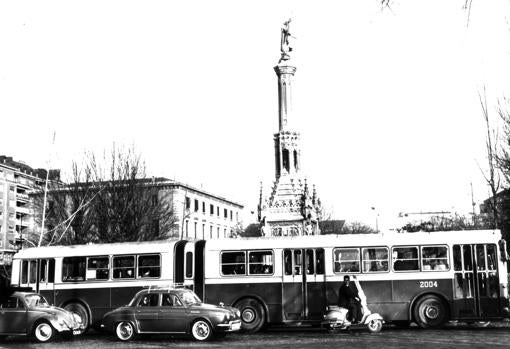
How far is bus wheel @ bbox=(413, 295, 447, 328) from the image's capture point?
19.7 metres

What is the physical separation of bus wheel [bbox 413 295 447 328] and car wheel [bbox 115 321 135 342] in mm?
8414

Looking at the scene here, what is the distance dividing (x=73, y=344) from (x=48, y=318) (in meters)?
1.39

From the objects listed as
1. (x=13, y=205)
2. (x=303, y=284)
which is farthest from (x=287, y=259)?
(x=13, y=205)

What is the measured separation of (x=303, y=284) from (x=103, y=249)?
22.1ft

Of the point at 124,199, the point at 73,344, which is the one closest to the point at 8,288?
the point at 73,344

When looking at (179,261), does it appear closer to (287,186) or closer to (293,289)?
(293,289)

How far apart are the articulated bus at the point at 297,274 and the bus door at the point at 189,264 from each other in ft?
0.11

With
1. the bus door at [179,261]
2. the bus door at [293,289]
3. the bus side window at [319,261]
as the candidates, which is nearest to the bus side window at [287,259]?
the bus door at [293,289]

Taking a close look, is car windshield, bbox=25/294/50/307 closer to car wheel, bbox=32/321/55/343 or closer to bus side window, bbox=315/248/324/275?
car wheel, bbox=32/321/55/343

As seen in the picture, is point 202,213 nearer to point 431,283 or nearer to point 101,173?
point 101,173

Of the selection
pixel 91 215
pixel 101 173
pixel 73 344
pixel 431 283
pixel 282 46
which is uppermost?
pixel 282 46

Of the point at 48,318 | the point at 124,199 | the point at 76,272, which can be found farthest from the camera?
the point at 124,199

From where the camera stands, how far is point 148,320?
1797 cm

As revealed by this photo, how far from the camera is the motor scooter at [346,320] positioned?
18391mm
